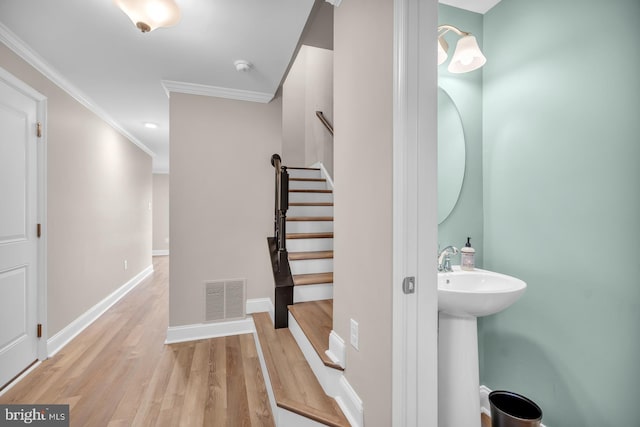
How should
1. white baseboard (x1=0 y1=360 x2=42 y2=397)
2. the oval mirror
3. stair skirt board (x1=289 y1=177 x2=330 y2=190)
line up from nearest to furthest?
the oval mirror
white baseboard (x1=0 y1=360 x2=42 y2=397)
stair skirt board (x1=289 y1=177 x2=330 y2=190)

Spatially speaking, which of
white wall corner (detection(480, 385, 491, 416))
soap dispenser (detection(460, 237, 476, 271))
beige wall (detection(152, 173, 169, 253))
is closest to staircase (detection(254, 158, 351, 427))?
soap dispenser (detection(460, 237, 476, 271))

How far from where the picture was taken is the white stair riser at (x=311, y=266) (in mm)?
2510

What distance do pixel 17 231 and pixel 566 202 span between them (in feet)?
11.6

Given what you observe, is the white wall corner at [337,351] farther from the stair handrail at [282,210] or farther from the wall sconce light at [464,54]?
the wall sconce light at [464,54]

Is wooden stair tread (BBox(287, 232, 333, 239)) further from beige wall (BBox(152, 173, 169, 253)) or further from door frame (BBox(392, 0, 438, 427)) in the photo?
beige wall (BBox(152, 173, 169, 253))

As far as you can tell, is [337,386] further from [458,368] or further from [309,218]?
[309,218]

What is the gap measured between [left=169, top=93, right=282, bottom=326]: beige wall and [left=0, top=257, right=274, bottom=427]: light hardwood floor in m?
0.41

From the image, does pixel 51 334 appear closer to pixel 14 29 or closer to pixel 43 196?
pixel 43 196

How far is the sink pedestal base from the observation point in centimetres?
128

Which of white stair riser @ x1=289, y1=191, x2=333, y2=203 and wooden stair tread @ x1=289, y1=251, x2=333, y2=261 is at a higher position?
white stair riser @ x1=289, y1=191, x2=333, y2=203

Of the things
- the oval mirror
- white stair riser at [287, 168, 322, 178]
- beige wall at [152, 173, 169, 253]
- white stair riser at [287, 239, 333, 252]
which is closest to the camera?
the oval mirror

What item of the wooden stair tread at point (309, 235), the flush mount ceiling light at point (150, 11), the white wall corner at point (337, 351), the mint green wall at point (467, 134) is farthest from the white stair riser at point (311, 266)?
the flush mount ceiling light at point (150, 11)

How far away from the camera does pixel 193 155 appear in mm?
2686

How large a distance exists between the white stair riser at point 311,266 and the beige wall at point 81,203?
6.88ft
